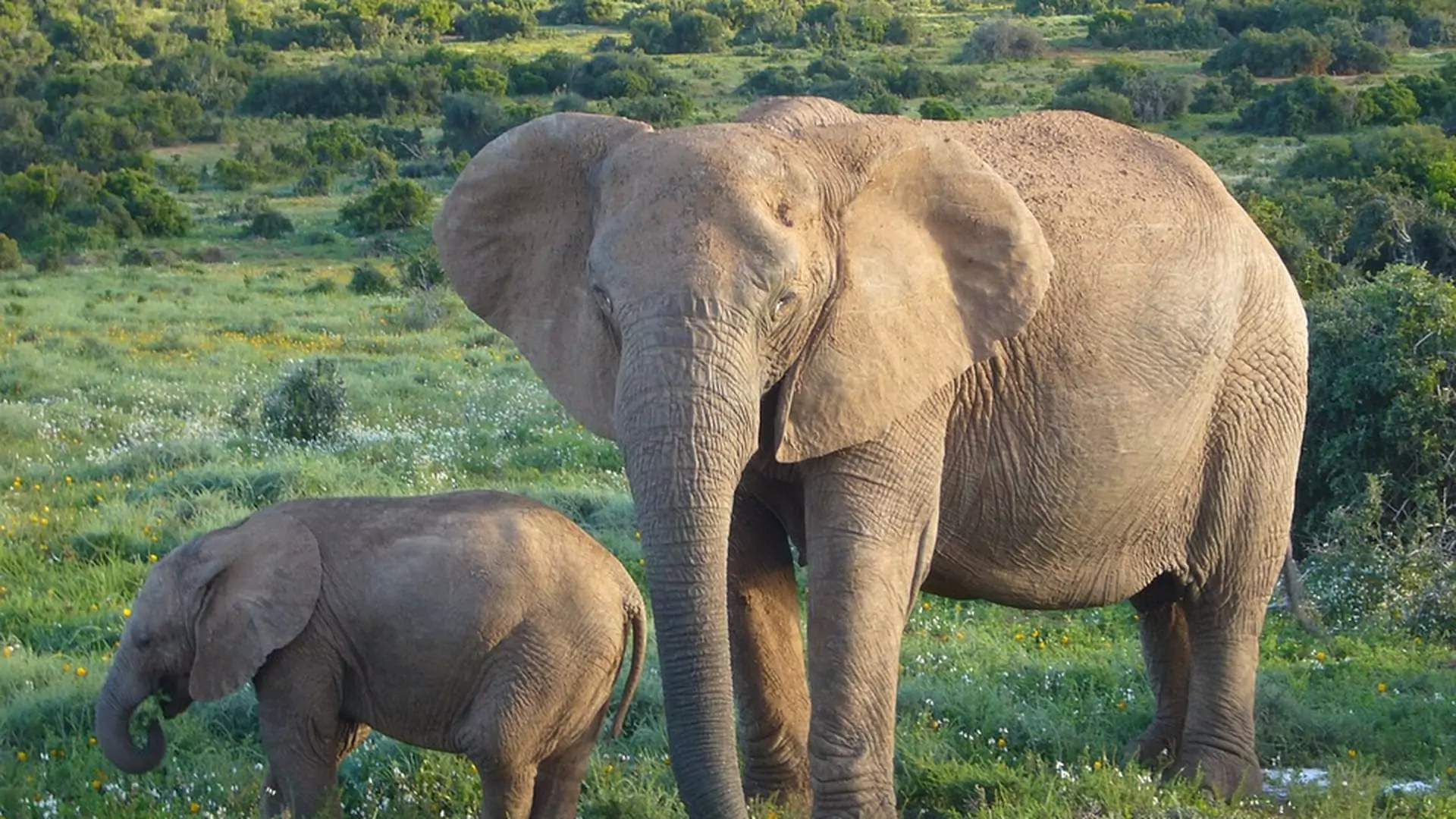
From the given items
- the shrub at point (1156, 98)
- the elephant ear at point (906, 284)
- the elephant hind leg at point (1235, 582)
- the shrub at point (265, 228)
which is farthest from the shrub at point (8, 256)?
the elephant ear at point (906, 284)

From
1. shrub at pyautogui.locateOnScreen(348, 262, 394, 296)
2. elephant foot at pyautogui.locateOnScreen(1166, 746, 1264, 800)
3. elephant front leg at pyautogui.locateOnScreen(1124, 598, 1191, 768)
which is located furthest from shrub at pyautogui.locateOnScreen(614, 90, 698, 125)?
elephant foot at pyautogui.locateOnScreen(1166, 746, 1264, 800)

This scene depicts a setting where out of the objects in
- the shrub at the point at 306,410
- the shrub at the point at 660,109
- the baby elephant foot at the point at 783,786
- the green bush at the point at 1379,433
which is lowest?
the shrub at the point at 660,109

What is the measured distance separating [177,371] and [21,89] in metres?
41.1

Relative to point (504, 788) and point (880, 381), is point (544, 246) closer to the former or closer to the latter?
point (880, 381)

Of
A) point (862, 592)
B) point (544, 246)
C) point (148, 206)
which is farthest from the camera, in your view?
point (148, 206)

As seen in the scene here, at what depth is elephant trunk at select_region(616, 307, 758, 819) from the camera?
426 centimetres

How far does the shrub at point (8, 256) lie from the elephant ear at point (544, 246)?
2467cm

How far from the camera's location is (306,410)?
14055mm

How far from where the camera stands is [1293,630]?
914 centimetres

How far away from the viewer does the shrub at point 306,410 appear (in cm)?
1396

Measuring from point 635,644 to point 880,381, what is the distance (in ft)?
5.24

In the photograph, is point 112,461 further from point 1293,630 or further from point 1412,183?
point 1412,183

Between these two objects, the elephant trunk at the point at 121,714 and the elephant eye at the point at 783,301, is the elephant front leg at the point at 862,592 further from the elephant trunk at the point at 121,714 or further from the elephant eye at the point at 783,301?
the elephant trunk at the point at 121,714

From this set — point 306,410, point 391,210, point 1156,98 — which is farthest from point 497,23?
point 306,410
